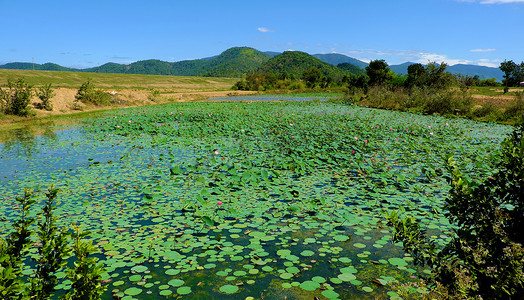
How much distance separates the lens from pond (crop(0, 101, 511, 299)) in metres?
2.97

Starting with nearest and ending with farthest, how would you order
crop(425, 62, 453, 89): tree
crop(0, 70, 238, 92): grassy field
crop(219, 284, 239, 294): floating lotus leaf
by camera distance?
crop(219, 284, 239, 294): floating lotus leaf
crop(425, 62, 453, 89): tree
crop(0, 70, 238, 92): grassy field

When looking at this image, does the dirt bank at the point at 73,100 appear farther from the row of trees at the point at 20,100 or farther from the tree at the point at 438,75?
the tree at the point at 438,75

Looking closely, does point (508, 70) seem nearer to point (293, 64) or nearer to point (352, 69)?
point (293, 64)

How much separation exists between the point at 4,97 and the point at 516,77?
60436mm

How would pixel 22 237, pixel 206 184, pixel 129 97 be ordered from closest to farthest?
pixel 22 237
pixel 206 184
pixel 129 97

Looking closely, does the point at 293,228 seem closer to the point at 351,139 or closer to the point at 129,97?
the point at 351,139

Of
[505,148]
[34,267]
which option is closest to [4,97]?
[34,267]

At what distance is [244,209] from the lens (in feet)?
15.3

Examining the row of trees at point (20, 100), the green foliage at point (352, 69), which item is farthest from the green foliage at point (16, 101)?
the green foliage at point (352, 69)

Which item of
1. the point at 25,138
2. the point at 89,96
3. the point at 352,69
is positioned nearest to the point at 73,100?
the point at 89,96

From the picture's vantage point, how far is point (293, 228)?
13.2 feet

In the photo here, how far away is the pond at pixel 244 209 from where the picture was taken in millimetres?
2969

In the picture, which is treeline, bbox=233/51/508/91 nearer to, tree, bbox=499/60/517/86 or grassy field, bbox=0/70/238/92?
tree, bbox=499/60/517/86

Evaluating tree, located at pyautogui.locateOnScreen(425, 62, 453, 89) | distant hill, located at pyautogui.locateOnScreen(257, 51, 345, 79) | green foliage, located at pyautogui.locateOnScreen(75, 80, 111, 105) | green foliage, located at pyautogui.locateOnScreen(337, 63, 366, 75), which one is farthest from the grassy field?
green foliage, located at pyautogui.locateOnScreen(337, 63, 366, 75)
